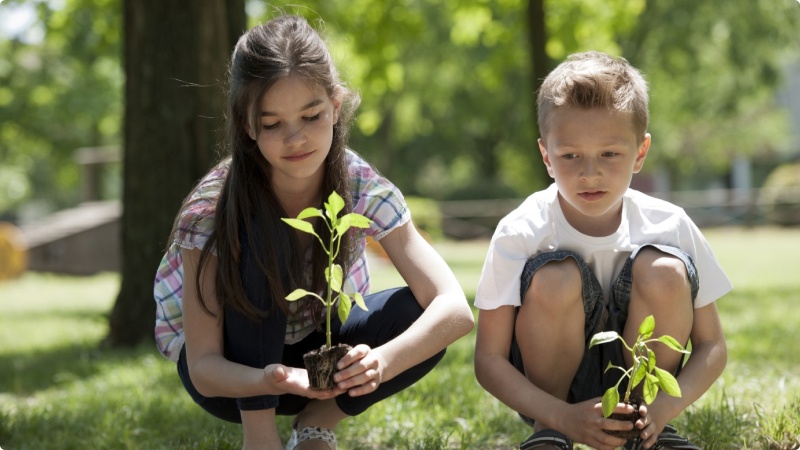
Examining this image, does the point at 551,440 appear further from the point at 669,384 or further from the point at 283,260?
the point at 283,260

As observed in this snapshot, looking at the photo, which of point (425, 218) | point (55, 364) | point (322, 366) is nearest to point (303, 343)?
point (322, 366)

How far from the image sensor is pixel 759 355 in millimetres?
4398

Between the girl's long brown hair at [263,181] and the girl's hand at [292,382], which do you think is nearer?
the girl's hand at [292,382]

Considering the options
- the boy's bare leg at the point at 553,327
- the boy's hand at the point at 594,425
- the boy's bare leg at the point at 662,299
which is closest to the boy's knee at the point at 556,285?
the boy's bare leg at the point at 553,327

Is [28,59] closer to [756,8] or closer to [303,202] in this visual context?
[756,8]

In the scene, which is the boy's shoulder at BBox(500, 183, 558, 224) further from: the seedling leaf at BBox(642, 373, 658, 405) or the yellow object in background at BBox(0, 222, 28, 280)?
the yellow object in background at BBox(0, 222, 28, 280)

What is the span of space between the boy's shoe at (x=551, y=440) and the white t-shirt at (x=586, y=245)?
37 centimetres

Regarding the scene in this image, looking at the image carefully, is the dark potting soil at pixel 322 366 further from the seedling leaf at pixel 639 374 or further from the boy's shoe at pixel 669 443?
the boy's shoe at pixel 669 443

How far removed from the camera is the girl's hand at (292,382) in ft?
7.18

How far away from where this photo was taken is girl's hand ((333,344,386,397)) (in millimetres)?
2170

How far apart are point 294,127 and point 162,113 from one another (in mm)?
3188

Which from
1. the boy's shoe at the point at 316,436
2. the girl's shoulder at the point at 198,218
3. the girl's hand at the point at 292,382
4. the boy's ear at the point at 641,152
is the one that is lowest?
the boy's shoe at the point at 316,436

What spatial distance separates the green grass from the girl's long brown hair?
0.66 meters

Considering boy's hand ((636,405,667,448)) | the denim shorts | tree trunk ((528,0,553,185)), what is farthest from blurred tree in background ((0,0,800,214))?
boy's hand ((636,405,667,448))
